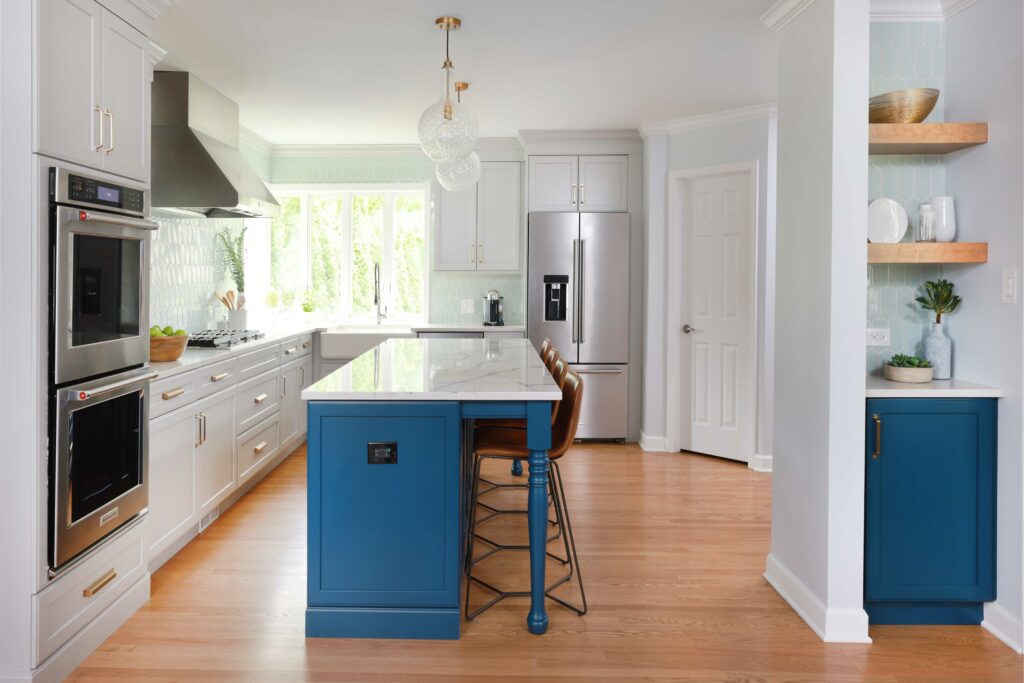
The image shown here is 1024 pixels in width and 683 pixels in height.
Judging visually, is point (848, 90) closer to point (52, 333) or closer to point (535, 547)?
point (535, 547)

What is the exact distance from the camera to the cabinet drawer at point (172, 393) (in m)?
3.08

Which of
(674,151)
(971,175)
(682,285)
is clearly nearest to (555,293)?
(682,285)

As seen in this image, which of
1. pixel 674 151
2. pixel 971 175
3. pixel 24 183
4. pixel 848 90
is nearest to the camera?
pixel 24 183

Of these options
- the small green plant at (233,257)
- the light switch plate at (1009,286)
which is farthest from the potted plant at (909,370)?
the small green plant at (233,257)

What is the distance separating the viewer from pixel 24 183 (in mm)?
2152

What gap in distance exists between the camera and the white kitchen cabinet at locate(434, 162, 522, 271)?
6297 mm

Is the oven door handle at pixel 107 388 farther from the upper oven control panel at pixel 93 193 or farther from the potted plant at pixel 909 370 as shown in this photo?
the potted plant at pixel 909 370

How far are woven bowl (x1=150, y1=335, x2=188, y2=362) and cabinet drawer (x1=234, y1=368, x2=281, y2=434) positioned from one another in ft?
2.28

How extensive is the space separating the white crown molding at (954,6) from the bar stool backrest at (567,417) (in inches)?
82.4

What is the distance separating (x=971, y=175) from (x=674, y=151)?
2975mm

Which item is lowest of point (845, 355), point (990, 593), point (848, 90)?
point (990, 593)

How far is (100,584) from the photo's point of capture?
8.35 feet

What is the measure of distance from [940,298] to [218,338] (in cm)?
370

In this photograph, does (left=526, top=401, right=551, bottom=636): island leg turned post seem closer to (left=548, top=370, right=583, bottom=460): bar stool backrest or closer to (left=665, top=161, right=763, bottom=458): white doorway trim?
(left=548, top=370, right=583, bottom=460): bar stool backrest
